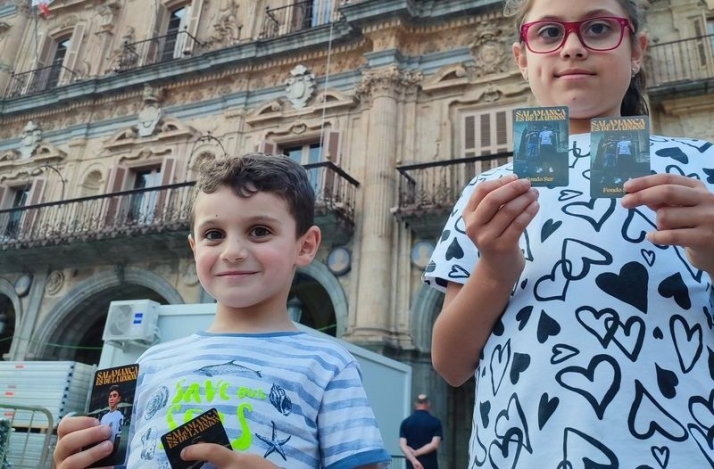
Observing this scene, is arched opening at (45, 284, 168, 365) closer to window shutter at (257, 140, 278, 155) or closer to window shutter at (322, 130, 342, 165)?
window shutter at (257, 140, 278, 155)

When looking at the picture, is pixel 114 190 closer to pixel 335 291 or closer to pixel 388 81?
pixel 335 291

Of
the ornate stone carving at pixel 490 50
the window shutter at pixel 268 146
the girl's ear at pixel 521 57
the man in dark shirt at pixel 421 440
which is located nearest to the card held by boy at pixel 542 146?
the girl's ear at pixel 521 57

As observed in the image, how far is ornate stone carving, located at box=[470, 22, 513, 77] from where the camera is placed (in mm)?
11406

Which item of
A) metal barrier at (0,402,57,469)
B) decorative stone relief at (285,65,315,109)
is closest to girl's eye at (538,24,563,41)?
metal barrier at (0,402,57,469)

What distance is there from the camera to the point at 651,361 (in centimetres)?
118

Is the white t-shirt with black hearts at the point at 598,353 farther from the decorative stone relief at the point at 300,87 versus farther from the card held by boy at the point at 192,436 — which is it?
the decorative stone relief at the point at 300,87

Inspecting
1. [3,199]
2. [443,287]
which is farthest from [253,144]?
[443,287]

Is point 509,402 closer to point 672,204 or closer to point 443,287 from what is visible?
point 443,287

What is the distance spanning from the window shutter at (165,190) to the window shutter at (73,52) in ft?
18.3

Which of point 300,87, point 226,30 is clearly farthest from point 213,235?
point 226,30

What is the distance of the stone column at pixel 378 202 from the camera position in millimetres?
10031

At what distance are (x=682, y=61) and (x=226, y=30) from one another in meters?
10.5

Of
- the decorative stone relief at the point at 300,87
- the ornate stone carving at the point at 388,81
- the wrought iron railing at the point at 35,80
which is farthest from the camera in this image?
the wrought iron railing at the point at 35,80

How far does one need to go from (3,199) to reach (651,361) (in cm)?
1793
